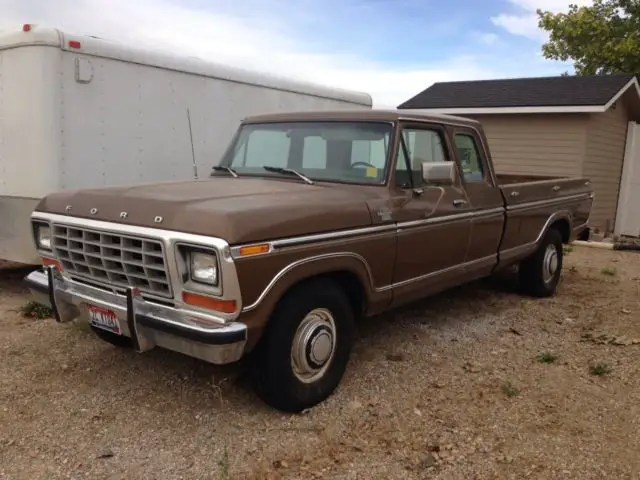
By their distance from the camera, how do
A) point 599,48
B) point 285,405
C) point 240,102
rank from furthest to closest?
point 599,48 → point 240,102 → point 285,405

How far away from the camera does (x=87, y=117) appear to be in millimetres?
5914

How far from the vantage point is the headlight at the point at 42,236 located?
407 centimetres

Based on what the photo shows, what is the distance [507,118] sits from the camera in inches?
521

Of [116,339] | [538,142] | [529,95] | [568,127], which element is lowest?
[116,339]

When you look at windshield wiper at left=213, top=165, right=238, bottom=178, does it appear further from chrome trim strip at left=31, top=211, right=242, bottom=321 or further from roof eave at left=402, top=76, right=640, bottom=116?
roof eave at left=402, top=76, right=640, bottom=116

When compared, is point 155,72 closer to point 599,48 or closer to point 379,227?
point 379,227

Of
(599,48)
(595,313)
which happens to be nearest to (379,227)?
(595,313)

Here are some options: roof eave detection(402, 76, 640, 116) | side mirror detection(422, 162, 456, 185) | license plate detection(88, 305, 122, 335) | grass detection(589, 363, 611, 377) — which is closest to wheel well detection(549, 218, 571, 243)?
grass detection(589, 363, 611, 377)

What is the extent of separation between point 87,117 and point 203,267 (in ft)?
11.4

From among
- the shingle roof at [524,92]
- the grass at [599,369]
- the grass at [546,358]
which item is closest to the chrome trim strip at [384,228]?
the grass at [546,358]

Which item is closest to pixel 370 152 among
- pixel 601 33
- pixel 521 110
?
pixel 521 110

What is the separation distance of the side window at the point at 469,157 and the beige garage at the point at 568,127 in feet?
25.3

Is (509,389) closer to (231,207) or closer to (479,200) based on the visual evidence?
(479,200)

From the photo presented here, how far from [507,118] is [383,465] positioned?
11446mm
